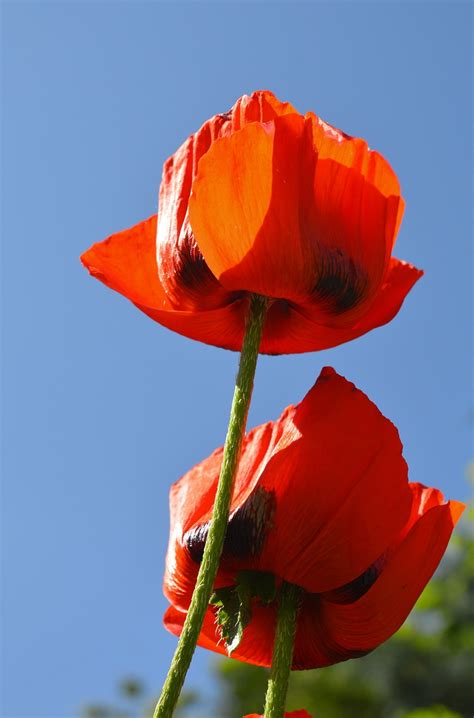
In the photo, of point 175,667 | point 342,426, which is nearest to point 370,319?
point 342,426

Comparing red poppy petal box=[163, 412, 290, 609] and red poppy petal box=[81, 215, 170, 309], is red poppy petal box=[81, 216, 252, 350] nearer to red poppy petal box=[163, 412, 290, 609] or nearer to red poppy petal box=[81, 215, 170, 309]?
red poppy petal box=[81, 215, 170, 309]

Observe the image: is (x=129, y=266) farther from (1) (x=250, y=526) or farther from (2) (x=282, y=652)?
(2) (x=282, y=652)

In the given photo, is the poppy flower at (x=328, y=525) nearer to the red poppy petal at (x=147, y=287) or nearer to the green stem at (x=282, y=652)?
the green stem at (x=282, y=652)

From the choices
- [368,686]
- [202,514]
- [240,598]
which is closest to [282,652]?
[240,598]

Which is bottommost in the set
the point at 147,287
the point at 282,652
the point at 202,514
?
the point at 282,652

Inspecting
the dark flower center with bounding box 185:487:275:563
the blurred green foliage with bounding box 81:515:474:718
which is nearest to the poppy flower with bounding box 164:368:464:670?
the dark flower center with bounding box 185:487:275:563

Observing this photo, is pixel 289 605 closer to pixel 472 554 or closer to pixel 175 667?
pixel 175 667
